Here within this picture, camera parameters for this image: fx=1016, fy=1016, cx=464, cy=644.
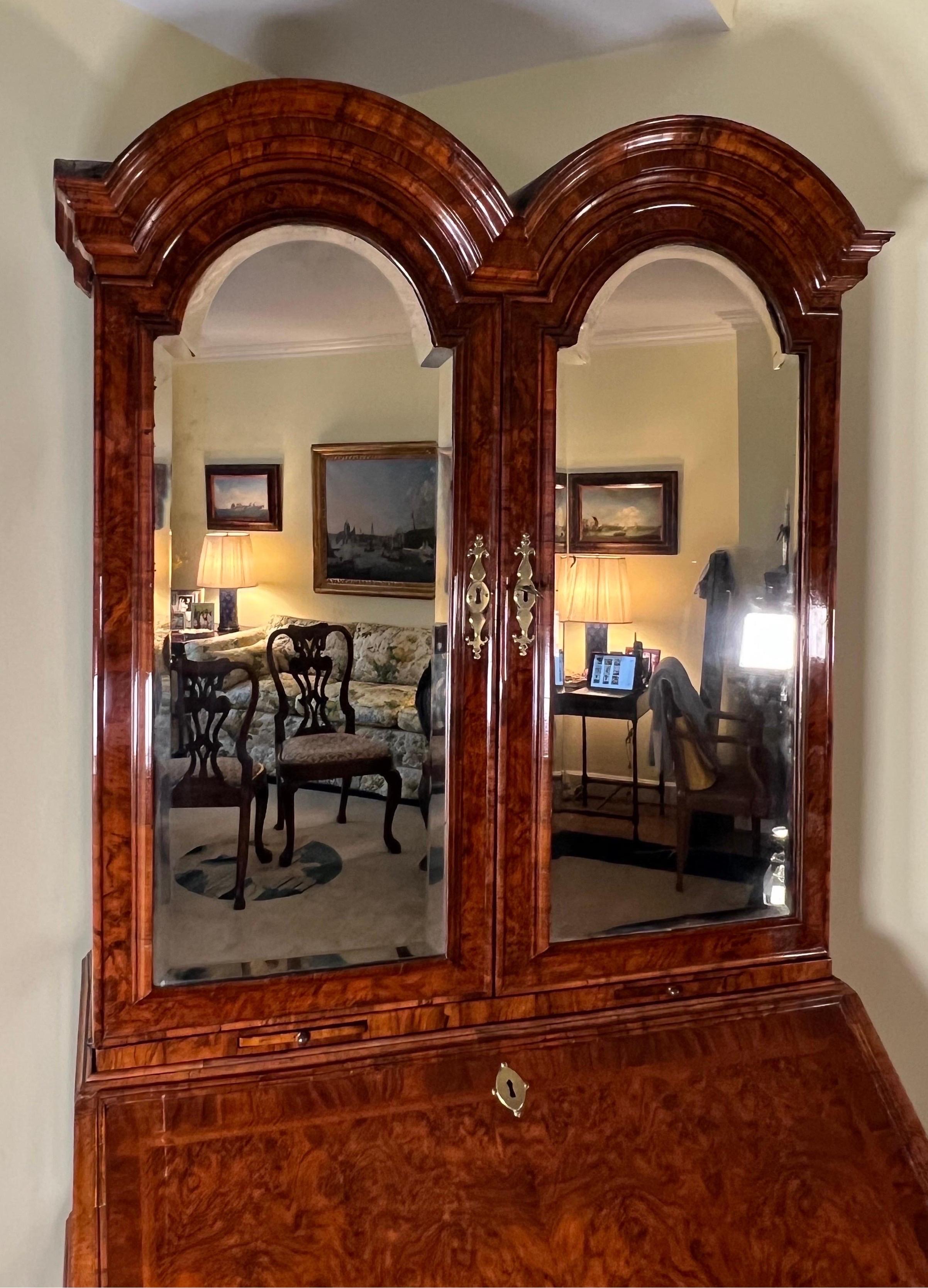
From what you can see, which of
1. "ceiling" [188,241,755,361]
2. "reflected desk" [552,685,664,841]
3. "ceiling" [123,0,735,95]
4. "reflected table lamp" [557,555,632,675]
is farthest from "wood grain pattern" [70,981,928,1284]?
"ceiling" [123,0,735,95]

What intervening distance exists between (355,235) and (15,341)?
612 millimetres

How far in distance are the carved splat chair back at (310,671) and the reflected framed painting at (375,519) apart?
0.20 ft

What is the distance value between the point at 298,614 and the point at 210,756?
0.73 feet

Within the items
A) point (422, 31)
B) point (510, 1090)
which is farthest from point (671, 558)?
point (422, 31)

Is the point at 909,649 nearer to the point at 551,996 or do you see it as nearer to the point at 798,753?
the point at 798,753

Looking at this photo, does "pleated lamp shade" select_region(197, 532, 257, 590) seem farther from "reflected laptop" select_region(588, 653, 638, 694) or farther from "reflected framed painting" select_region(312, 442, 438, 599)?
"reflected laptop" select_region(588, 653, 638, 694)

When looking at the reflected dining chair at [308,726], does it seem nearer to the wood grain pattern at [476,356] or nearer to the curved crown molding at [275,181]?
the wood grain pattern at [476,356]

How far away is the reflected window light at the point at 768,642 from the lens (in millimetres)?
1542

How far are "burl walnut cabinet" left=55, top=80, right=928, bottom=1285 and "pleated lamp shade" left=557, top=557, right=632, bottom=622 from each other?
0.12 ft

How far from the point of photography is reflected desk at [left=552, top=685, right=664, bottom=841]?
4.80 feet

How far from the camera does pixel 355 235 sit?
4.49 ft

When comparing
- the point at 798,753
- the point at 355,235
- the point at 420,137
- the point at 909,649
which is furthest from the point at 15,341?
the point at 909,649

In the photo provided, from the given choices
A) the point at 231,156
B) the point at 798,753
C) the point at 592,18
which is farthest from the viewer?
the point at 592,18

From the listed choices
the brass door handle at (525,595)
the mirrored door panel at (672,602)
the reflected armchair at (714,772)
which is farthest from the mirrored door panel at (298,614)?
A: the reflected armchair at (714,772)
